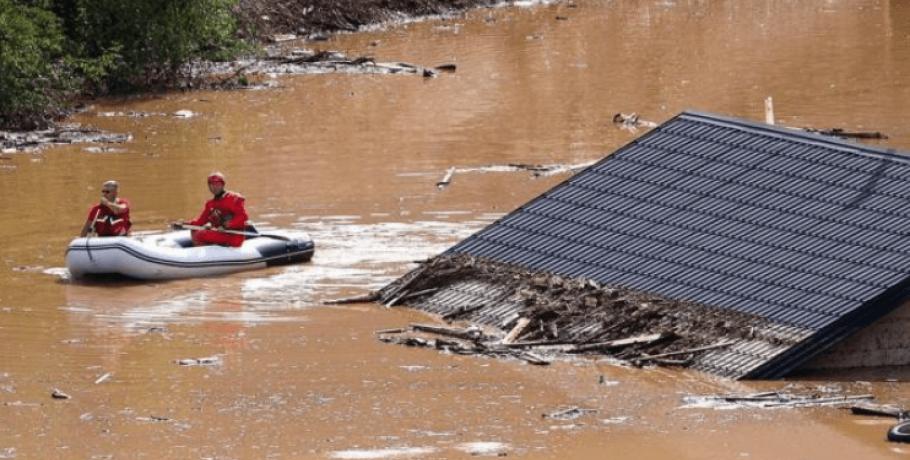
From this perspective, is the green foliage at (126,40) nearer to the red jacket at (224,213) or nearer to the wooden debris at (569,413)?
the red jacket at (224,213)

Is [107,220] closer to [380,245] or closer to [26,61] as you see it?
[380,245]

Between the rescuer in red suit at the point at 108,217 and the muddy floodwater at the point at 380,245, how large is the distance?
605 mm

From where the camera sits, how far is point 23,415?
16.4m

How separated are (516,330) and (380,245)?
464 centimetres

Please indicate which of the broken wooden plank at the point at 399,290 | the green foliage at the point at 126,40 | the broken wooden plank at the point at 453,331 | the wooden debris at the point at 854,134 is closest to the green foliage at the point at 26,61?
the green foliage at the point at 126,40

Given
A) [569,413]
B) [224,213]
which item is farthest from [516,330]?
[224,213]

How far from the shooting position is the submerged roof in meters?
17.2


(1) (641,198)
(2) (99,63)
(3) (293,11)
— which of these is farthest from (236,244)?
(3) (293,11)

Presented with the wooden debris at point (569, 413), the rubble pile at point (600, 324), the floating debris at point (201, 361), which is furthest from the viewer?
the floating debris at point (201, 361)

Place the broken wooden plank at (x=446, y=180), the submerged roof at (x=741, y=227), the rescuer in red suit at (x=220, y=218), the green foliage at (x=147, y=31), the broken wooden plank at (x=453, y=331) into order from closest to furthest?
1. the submerged roof at (x=741, y=227)
2. the broken wooden plank at (x=453, y=331)
3. the rescuer in red suit at (x=220, y=218)
4. the broken wooden plank at (x=446, y=180)
5. the green foliage at (x=147, y=31)

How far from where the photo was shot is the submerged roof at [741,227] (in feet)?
56.3

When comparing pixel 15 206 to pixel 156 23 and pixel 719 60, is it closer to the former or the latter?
pixel 156 23

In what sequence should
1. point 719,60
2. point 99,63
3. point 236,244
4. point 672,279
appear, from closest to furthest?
point 672,279 < point 236,244 < point 99,63 < point 719,60

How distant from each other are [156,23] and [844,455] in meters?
21.8
